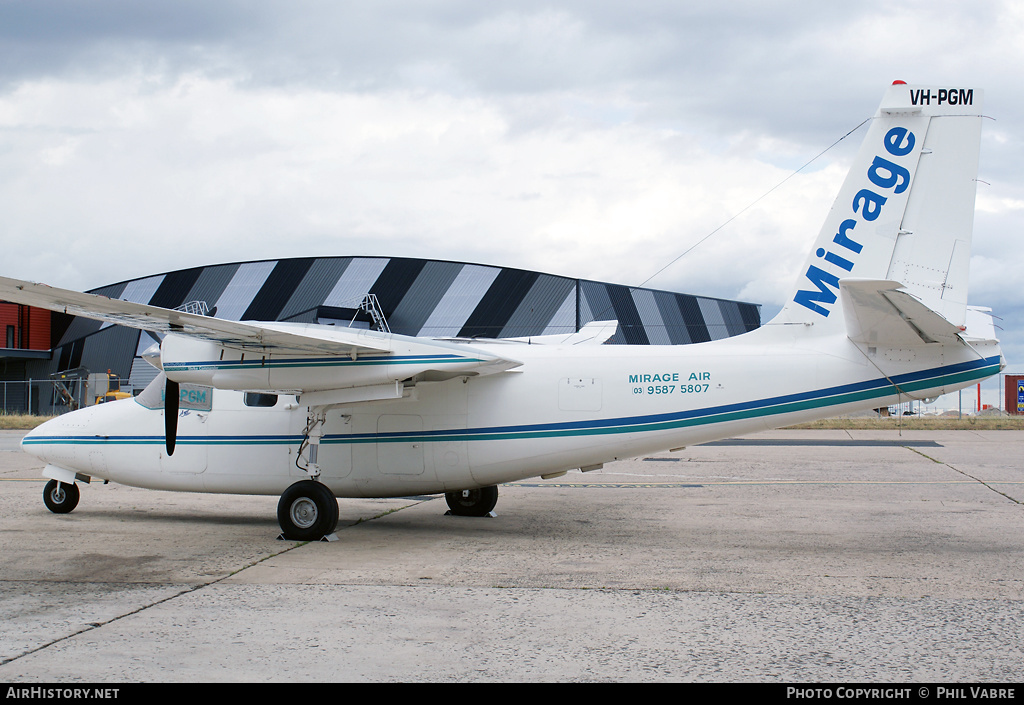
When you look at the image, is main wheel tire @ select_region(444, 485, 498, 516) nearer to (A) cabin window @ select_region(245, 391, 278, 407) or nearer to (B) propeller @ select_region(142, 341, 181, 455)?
(A) cabin window @ select_region(245, 391, 278, 407)

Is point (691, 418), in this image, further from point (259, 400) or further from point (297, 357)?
point (259, 400)

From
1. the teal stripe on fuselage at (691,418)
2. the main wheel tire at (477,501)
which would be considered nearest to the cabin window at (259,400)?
the teal stripe on fuselage at (691,418)

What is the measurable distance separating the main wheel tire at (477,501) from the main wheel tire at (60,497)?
19.0ft

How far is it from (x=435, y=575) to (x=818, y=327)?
552cm

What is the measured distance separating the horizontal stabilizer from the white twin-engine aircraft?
0.03 meters

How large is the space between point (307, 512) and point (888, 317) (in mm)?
7234

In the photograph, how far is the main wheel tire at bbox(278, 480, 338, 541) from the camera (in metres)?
10.0

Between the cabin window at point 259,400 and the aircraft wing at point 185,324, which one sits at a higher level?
the aircraft wing at point 185,324

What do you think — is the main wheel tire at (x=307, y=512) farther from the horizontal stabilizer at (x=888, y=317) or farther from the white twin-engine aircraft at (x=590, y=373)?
the horizontal stabilizer at (x=888, y=317)

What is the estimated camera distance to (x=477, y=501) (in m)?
12.3

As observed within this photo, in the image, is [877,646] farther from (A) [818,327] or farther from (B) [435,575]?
(A) [818,327]

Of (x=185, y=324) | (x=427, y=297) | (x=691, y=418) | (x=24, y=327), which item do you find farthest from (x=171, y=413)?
(x=24, y=327)

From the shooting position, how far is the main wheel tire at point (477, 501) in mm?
12328

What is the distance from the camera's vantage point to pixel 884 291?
816 cm
